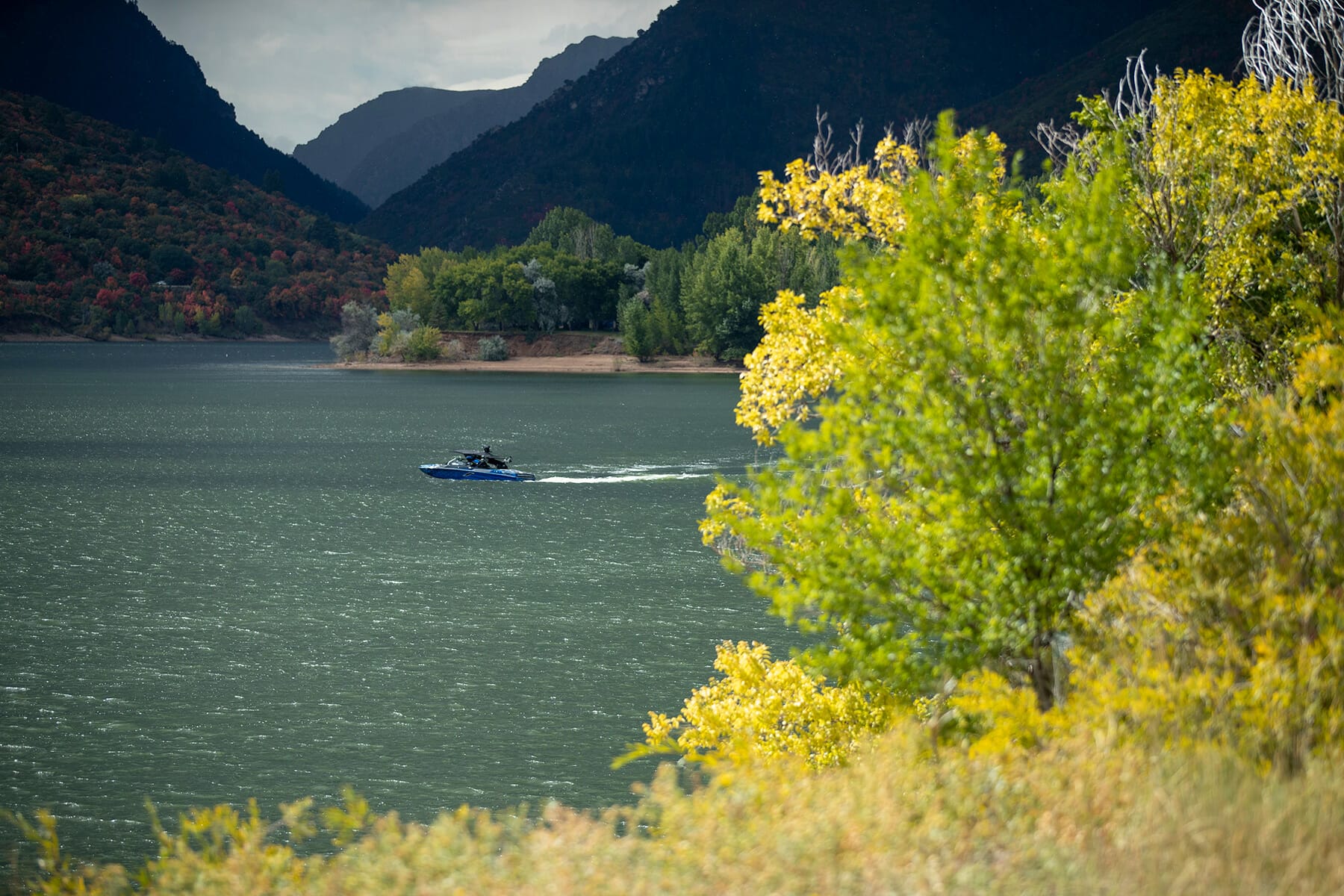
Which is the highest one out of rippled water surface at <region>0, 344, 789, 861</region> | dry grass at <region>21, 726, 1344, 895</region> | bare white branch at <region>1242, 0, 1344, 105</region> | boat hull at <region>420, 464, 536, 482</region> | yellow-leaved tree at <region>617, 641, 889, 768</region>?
bare white branch at <region>1242, 0, 1344, 105</region>

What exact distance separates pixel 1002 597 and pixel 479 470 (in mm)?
66796

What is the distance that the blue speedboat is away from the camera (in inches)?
3098

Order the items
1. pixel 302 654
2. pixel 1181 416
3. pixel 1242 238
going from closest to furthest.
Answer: pixel 1181 416 → pixel 1242 238 → pixel 302 654

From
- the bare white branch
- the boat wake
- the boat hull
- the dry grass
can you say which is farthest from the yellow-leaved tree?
the boat hull

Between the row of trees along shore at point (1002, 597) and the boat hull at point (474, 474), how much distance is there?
58.0 metres

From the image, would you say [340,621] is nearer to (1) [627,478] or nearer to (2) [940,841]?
(2) [940,841]

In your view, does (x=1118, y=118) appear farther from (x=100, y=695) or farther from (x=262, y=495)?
(x=262, y=495)

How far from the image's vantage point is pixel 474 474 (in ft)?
259

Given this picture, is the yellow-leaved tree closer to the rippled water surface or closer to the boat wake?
the rippled water surface

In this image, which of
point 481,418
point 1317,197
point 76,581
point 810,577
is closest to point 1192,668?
point 810,577

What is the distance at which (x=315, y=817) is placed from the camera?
1001 inches

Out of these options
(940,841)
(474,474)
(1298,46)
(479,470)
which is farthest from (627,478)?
(940,841)

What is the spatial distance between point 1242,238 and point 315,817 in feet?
68.5

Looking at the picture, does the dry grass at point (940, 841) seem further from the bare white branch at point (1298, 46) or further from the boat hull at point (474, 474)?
the boat hull at point (474, 474)
